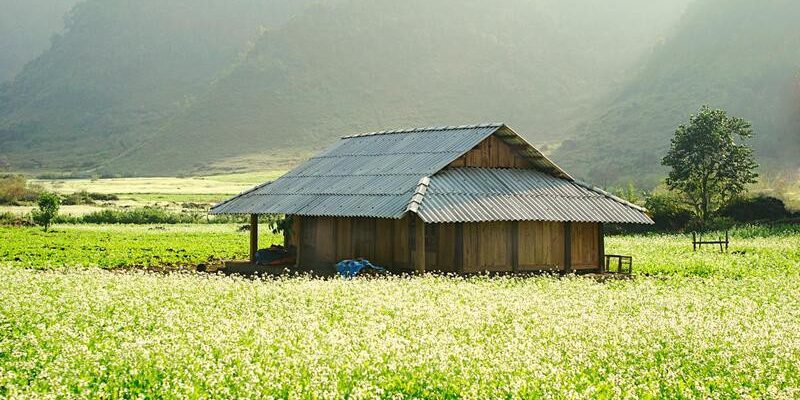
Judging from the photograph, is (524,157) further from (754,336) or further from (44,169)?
(44,169)

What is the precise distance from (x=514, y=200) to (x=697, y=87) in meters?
140

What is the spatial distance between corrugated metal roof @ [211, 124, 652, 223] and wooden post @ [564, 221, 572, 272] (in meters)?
0.96

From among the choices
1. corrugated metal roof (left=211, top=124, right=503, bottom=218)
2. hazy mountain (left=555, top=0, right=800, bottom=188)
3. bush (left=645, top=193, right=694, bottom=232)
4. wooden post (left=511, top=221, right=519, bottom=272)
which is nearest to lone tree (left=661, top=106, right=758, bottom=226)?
bush (left=645, top=193, right=694, bottom=232)

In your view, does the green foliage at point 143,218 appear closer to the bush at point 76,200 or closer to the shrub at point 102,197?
the bush at point 76,200

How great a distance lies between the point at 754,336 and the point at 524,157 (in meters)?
19.1

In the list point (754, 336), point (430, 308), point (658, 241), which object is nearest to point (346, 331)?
point (430, 308)

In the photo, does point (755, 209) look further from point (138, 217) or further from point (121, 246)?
point (138, 217)

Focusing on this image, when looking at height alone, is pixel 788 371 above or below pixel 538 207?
below

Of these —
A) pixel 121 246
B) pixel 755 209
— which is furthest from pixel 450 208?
pixel 755 209

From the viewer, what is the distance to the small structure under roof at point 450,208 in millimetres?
29469

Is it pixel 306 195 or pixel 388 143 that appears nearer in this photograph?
pixel 306 195

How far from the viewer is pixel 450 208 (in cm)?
2831

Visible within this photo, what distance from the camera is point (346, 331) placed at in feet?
53.1

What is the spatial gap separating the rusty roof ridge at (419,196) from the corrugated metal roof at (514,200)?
0.12 m
